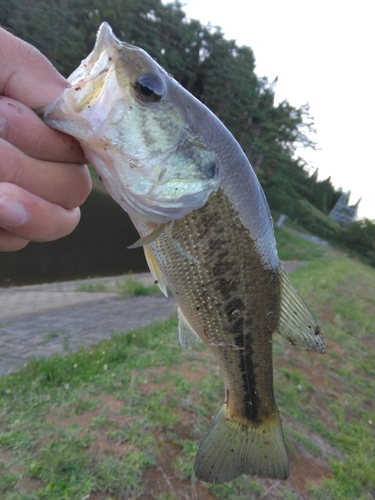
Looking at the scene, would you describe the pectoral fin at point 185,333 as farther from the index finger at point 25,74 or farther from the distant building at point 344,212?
the distant building at point 344,212

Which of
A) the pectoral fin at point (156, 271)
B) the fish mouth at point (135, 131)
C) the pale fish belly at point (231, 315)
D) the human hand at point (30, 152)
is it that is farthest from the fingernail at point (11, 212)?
the pectoral fin at point (156, 271)

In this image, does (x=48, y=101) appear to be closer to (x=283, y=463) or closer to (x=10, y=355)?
(x=283, y=463)

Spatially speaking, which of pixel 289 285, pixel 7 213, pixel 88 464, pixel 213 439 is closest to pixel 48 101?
pixel 7 213

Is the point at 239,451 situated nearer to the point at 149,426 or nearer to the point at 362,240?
the point at 149,426

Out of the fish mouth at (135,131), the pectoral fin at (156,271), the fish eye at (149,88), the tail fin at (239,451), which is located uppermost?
the fish eye at (149,88)

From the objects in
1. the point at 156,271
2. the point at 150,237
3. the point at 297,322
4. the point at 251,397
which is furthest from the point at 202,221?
the point at 251,397

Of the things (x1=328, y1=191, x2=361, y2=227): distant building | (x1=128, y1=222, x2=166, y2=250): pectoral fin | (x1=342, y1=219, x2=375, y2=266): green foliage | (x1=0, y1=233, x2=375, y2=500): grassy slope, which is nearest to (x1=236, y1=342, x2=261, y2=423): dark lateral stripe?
(x1=128, y1=222, x2=166, y2=250): pectoral fin
